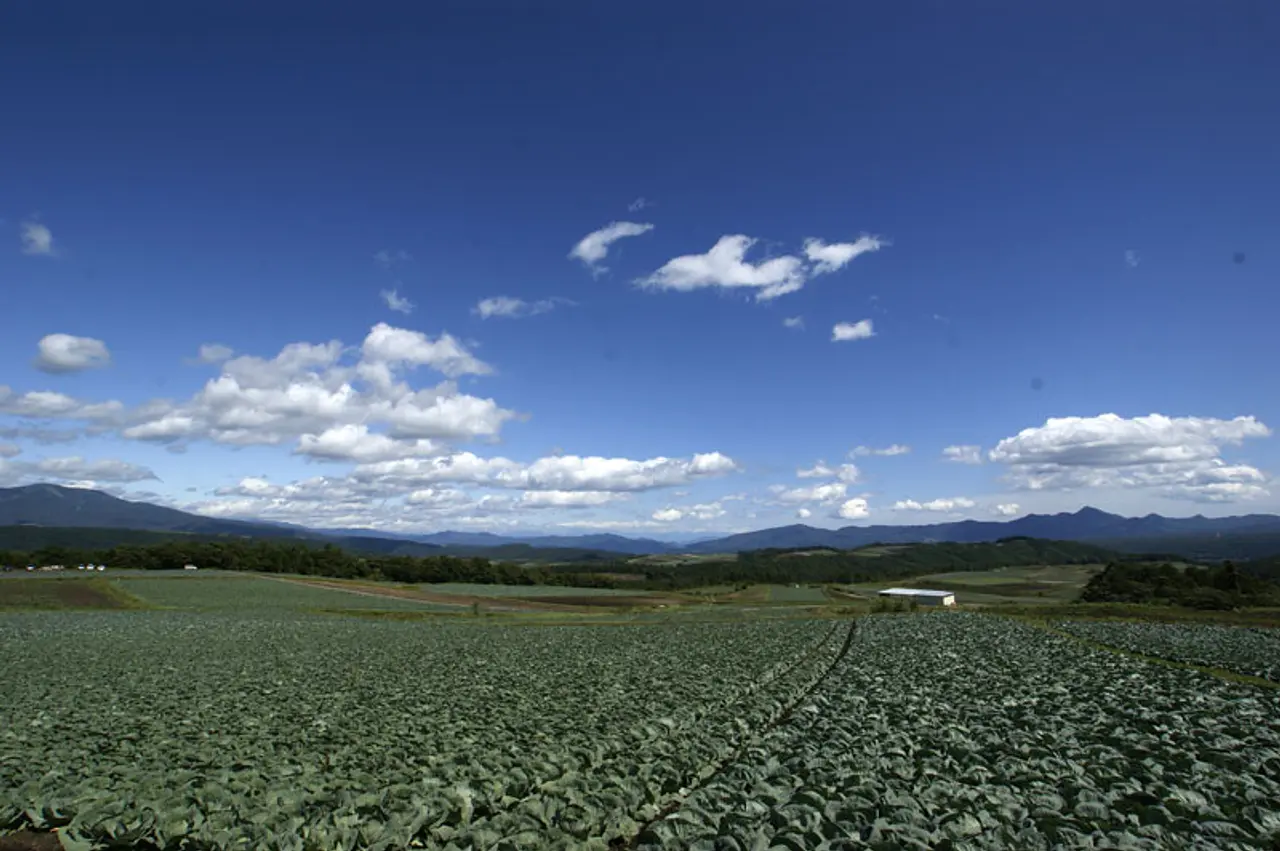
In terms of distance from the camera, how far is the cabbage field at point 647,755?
410 inches

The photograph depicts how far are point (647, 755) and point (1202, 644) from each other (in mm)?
39735

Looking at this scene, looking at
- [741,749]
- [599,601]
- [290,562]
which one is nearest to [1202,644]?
[741,749]

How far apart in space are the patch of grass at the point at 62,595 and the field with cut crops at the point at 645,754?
2226 inches

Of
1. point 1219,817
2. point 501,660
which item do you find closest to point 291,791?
point 1219,817

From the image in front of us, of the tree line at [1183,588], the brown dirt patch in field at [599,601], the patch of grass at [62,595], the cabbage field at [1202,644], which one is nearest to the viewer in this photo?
the cabbage field at [1202,644]

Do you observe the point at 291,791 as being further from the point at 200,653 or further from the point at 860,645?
the point at 860,645

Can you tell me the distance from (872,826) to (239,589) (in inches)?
4032

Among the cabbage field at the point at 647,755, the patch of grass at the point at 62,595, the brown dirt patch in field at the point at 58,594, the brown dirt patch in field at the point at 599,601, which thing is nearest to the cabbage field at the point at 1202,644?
the cabbage field at the point at 647,755

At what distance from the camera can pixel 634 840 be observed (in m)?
11.3

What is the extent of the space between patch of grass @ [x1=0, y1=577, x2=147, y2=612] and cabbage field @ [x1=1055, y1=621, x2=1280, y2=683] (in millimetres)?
92232

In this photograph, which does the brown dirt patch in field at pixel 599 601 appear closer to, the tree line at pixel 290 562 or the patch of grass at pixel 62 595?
the tree line at pixel 290 562

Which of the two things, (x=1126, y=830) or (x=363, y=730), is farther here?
(x=363, y=730)

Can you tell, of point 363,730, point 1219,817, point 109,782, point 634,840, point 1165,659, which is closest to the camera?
point 1219,817

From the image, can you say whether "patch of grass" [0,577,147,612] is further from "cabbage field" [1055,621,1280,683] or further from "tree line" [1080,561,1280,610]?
"tree line" [1080,561,1280,610]
